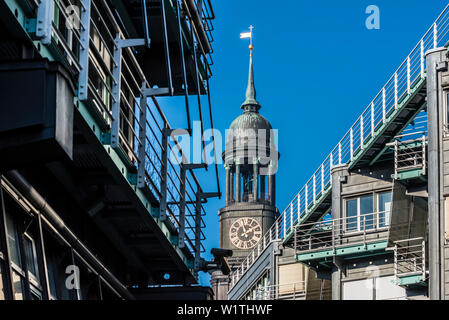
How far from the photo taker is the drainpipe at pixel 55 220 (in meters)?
14.0

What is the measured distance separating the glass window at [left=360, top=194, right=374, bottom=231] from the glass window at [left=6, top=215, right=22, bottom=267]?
131ft

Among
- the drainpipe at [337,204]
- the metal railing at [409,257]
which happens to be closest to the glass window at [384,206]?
the drainpipe at [337,204]

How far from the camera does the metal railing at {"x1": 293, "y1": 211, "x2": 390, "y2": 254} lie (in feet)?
174

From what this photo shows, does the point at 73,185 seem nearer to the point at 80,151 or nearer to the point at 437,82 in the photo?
the point at 80,151

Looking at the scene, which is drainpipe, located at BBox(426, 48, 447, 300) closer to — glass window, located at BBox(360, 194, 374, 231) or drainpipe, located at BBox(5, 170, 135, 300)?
glass window, located at BBox(360, 194, 374, 231)

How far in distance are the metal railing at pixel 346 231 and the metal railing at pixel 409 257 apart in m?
1.70

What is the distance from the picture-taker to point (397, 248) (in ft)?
163

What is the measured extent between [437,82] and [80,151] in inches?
1281

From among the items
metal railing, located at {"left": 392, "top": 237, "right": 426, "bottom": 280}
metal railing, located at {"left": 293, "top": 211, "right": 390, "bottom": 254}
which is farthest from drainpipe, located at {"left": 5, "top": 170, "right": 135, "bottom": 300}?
metal railing, located at {"left": 293, "top": 211, "right": 390, "bottom": 254}

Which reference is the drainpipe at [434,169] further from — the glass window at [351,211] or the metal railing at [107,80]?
the metal railing at [107,80]

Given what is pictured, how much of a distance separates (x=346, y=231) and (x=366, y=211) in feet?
5.16

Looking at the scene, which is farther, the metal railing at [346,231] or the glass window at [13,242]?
the metal railing at [346,231]
